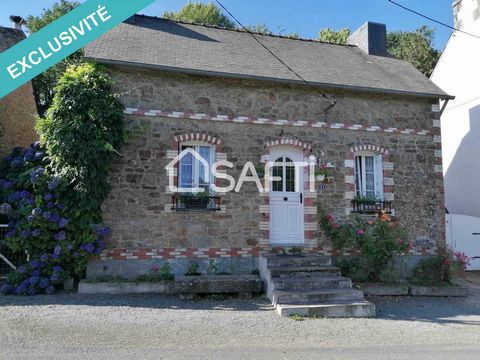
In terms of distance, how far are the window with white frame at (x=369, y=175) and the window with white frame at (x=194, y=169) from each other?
11.7ft

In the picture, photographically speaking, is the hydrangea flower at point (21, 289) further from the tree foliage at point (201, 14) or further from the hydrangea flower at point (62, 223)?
the tree foliage at point (201, 14)

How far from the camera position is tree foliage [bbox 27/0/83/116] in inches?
641

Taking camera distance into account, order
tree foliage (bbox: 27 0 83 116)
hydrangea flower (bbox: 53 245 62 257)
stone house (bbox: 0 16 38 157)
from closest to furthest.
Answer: hydrangea flower (bbox: 53 245 62 257)
stone house (bbox: 0 16 38 157)
tree foliage (bbox: 27 0 83 116)

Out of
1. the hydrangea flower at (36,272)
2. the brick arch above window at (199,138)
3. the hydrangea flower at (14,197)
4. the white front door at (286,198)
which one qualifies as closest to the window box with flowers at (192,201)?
the brick arch above window at (199,138)

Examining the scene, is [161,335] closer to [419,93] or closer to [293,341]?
[293,341]

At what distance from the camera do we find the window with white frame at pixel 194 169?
8359mm

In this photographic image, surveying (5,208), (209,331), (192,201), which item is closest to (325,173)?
(192,201)

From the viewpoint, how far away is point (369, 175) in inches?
371

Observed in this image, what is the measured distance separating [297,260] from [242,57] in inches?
196

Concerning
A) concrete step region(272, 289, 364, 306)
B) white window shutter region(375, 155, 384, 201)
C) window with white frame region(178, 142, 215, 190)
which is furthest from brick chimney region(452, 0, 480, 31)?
concrete step region(272, 289, 364, 306)

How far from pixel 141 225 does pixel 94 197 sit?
109 cm

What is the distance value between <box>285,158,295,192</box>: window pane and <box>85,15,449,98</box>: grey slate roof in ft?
6.05

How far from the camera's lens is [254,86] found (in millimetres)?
8734

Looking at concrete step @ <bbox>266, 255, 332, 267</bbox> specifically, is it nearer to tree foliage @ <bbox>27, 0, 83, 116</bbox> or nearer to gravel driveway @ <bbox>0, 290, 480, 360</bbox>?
gravel driveway @ <bbox>0, 290, 480, 360</bbox>
